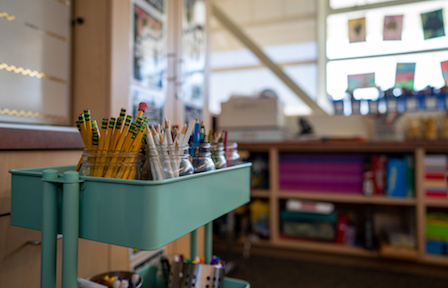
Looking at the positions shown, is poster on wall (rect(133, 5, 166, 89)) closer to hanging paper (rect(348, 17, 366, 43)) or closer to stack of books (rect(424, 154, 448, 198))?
stack of books (rect(424, 154, 448, 198))

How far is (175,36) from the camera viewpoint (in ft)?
4.87

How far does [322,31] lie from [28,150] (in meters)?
A: 3.12

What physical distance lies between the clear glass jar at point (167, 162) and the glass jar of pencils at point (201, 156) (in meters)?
0.07

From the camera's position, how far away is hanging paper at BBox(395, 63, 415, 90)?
2408 millimetres

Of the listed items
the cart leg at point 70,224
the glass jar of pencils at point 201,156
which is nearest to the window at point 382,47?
the glass jar of pencils at point 201,156

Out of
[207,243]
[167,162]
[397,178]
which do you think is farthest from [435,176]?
[167,162]

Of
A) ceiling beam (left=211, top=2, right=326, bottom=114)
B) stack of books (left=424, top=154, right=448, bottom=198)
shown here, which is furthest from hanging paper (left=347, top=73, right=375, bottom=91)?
stack of books (left=424, top=154, right=448, bottom=198)

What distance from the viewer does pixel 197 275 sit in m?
0.78

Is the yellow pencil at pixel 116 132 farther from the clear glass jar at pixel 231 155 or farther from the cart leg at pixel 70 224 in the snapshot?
the clear glass jar at pixel 231 155

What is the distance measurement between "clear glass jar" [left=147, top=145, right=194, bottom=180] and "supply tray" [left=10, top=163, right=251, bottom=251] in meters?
0.04

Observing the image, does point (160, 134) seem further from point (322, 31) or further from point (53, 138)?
point (322, 31)

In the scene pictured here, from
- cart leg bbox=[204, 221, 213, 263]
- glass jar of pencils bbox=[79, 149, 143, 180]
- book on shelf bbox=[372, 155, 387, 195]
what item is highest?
glass jar of pencils bbox=[79, 149, 143, 180]

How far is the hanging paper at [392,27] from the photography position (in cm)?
241

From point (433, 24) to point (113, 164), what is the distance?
2755 millimetres
